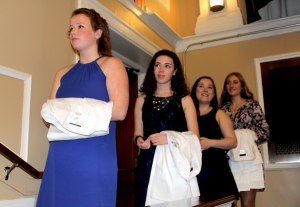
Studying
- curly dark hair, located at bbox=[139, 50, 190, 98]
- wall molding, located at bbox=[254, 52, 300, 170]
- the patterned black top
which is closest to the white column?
wall molding, located at bbox=[254, 52, 300, 170]

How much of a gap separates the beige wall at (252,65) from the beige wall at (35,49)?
256cm

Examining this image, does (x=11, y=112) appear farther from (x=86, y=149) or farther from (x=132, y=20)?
(x=132, y=20)

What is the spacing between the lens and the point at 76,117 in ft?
3.99

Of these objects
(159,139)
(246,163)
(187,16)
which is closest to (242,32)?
(187,16)

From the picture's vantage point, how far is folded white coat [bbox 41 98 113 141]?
1.21m

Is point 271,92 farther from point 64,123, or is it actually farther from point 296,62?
point 64,123

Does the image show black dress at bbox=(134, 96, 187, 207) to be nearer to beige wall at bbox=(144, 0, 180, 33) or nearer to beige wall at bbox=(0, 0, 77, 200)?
beige wall at bbox=(0, 0, 77, 200)

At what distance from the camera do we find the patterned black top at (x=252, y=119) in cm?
291

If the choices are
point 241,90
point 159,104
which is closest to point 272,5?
point 241,90

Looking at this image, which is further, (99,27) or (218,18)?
(218,18)

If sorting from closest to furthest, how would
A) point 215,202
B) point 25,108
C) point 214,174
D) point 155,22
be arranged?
point 215,202, point 25,108, point 214,174, point 155,22

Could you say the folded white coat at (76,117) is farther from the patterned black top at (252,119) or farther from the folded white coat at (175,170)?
the patterned black top at (252,119)

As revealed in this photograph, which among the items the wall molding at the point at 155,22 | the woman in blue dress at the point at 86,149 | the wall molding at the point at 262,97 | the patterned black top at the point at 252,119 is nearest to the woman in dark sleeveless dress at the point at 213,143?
the patterned black top at the point at 252,119

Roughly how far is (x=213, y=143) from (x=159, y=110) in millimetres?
485
